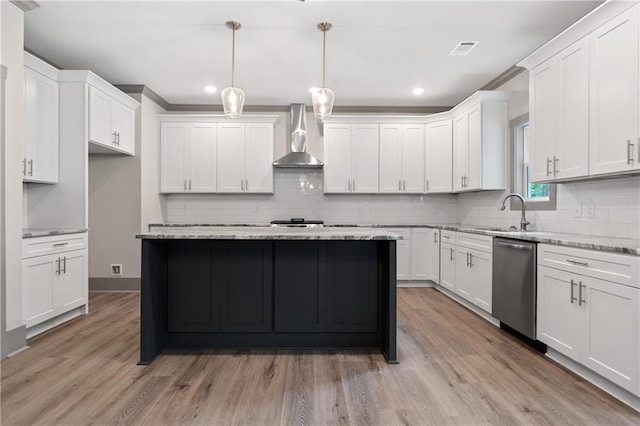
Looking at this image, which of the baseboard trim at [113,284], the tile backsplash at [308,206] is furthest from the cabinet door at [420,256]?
the baseboard trim at [113,284]

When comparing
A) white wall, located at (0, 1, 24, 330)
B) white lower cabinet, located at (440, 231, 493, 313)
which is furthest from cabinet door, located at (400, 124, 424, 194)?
white wall, located at (0, 1, 24, 330)

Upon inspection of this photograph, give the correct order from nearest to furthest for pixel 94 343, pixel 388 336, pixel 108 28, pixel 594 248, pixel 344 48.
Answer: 1. pixel 594 248
2. pixel 388 336
3. pixel 94 343
4. pixel 108 28
5. pixel 344 48

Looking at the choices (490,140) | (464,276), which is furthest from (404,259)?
(490,140)

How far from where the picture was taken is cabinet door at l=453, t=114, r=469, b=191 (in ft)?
15.6

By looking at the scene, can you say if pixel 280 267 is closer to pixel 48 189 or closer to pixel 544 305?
pixel 544 305

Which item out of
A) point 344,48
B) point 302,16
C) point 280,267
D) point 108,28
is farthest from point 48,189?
point 344,48

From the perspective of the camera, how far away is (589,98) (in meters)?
2.60

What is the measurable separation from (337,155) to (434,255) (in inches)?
80.9

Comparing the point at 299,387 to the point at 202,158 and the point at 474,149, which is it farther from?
the point at 202,158

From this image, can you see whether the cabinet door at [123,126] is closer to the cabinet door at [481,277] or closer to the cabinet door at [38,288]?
the cabinet door at [38,288]

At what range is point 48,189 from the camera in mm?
3764

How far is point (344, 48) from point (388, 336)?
9.30 feet

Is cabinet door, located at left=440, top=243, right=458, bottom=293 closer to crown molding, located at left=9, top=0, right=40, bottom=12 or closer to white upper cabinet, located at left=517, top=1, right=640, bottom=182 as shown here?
white upper cabinet, located at left=517, top=1, right=640, bottom=182

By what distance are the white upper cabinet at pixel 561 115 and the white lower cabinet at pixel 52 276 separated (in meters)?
4.45
